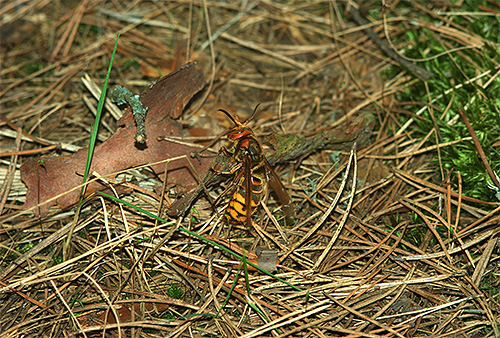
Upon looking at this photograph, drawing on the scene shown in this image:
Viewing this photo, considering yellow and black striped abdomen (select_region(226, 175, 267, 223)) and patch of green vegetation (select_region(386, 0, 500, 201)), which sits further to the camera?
patch of green vegetation (select_region(386, 0, 500, 201))

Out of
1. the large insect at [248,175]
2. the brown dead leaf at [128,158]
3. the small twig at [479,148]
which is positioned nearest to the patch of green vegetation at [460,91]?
the small twig at [479,148]

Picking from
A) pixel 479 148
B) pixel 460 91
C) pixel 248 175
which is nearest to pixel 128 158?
pixel 248 175

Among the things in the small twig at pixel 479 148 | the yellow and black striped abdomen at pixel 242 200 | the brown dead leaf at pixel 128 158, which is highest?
the brown dead leaf at pixel 128 158

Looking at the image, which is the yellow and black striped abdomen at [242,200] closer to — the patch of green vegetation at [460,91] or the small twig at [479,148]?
the patch of green vegetation at [460,91]

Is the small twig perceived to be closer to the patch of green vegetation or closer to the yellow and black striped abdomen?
the patch of green vegetation

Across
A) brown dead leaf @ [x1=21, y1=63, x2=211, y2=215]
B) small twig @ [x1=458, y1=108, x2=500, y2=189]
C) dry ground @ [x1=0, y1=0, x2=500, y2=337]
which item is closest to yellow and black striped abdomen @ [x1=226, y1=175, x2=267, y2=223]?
dry ground @ [x1=0, y1=0, x2=500, y2=337]

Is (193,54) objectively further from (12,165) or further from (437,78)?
(437,78)

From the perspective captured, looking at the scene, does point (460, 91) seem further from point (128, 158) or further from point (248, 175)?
point (128, 158)

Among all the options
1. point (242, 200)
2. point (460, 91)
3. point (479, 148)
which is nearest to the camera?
point (242, 200)
